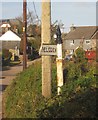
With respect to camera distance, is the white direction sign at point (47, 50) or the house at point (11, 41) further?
the house at point (11, 41)

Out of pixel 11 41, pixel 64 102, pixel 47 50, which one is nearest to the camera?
pixel 64 102

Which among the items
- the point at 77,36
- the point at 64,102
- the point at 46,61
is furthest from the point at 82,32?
the point at 64,102

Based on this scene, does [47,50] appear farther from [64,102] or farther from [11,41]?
[11,41]

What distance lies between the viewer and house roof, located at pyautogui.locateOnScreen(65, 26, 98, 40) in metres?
70.7

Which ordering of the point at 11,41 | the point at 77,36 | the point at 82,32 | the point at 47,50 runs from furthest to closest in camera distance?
the point at 82,32, the point at 77,36, the point at 11,41, the point at 47,50

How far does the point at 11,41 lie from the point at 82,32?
22.1 meters

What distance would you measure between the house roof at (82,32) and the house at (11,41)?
17.2 meters

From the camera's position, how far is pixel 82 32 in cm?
7462

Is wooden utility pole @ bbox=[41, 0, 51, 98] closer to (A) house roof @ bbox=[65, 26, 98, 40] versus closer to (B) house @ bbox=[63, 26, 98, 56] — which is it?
(B) house @ bbox=[63, 26, 98, 56]

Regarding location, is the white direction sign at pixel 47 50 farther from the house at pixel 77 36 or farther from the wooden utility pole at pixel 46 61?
the house at pixel 77 36

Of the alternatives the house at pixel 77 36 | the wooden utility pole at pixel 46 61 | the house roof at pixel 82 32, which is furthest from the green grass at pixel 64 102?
the house roof at pixel 82 32

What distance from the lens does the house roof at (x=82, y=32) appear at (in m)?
70.7

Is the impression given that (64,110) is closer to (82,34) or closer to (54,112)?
(54,112)

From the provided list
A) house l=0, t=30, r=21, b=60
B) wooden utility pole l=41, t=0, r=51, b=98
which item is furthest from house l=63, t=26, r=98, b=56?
wooden utility pole l=41, t=0, r=51, b=98
